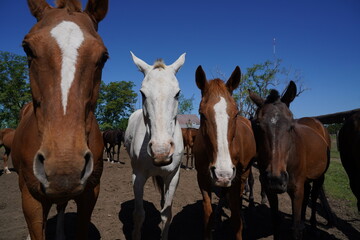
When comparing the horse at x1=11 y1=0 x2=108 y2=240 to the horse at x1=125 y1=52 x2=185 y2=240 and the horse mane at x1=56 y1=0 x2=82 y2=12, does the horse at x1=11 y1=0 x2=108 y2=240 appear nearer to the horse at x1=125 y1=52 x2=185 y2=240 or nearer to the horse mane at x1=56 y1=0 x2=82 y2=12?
the horse mane at x1=56 y1=0 x2=82 y2=12

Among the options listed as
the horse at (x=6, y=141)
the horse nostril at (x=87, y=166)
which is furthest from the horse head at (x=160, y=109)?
the horse at (x=6, y=141)

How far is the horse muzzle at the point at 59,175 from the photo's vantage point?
1.15m

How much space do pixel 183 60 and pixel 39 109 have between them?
8.20 feet

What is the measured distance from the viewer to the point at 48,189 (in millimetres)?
1166

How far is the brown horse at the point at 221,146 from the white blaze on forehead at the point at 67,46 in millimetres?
1788

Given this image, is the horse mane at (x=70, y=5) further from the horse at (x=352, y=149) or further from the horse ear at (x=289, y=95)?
the horse at (x=352, y=149)

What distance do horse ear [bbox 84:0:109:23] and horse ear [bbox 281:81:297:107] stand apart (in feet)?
9.72

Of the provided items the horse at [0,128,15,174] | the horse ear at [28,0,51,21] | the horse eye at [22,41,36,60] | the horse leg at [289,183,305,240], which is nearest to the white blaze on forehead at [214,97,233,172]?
the horse leg at [289,183,305,240]

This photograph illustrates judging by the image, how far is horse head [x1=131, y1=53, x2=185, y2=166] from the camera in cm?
235

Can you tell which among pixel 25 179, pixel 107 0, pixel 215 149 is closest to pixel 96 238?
pixel 25 179

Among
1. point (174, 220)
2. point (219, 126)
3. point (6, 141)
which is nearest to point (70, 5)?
point (219, 126)

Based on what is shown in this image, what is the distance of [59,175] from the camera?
1.16 metres

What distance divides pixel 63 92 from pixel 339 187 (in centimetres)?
921

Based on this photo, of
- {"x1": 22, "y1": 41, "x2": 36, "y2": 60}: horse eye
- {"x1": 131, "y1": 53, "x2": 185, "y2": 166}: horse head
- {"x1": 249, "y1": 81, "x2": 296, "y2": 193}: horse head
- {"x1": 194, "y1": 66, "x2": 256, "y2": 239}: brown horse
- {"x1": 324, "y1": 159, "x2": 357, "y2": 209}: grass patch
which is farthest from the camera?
{"x1": 324, "y1": 159, "x2": 357, "y2": 209}: grass patch
